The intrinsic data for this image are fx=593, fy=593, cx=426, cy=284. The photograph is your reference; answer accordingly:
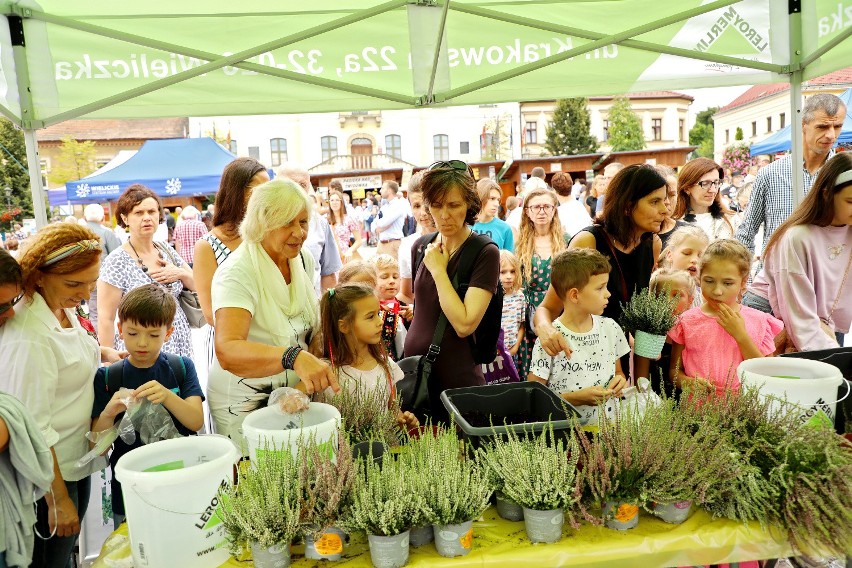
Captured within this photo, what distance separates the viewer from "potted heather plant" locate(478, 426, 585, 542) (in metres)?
1.40

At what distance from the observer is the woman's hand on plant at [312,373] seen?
175 cm

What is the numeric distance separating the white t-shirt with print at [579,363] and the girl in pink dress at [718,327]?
1.04 ft

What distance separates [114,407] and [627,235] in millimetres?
2111

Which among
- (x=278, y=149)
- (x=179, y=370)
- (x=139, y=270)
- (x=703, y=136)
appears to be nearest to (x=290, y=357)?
(x=179, y=370)

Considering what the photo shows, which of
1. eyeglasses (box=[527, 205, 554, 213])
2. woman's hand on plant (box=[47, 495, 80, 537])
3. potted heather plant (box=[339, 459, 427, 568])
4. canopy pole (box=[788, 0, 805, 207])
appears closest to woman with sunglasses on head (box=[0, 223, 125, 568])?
woman's hand on plant (box=[47, 495, 80, 537])

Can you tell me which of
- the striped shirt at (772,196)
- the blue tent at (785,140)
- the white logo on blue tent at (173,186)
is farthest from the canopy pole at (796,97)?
the white logo on blue tent at (173,186)

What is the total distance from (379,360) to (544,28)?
2.14 m

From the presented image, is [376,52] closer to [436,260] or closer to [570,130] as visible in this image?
[436,260]

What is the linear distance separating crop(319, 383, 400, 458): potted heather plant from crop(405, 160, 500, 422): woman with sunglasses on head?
0.45 meters

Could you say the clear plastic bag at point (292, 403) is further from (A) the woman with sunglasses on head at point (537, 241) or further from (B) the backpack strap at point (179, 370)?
(A) the woman with sunglasses on head at point (537, 241)

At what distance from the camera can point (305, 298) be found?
7.04ft

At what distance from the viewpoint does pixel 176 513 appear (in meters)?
1.35

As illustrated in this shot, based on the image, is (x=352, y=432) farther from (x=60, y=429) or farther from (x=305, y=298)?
(x=60, y=429)

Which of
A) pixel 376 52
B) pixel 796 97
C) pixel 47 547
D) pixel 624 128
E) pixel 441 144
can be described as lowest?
pixel 47 547
